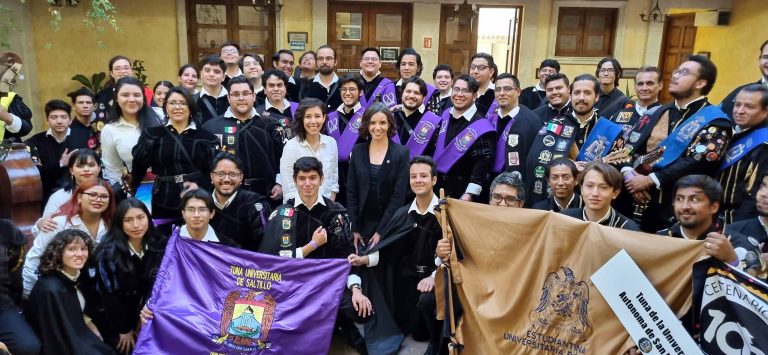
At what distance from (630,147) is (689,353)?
1837mm

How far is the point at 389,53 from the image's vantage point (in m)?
10.4

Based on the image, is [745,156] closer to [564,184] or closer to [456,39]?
[564,184]

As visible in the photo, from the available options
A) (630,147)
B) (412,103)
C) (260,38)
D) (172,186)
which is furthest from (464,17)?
(172,186)

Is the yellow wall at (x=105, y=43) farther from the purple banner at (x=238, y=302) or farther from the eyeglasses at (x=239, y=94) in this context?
the purple banner at (x=238, y=302)

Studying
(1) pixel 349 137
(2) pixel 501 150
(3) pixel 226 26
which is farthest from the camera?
(3) pixel 226 26

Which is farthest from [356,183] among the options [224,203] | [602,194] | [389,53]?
[389,53]

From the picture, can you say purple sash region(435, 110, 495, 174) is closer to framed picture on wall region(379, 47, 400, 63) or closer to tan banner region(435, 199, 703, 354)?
tan banner region(435, 199, 703, 354)

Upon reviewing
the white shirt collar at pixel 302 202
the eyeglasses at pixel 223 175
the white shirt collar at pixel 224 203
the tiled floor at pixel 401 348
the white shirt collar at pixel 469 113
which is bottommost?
the tiled floor at pixel 401 348

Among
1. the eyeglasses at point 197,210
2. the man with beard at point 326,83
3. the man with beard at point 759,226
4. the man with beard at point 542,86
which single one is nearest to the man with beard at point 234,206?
the eyeglasses at point 197,210

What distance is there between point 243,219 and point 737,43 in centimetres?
1066

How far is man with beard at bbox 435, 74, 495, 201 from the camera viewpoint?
4.34 meters

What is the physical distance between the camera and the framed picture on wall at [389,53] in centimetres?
1035

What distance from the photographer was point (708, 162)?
3.38 m

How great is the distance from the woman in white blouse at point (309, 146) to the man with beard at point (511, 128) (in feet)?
4.62
